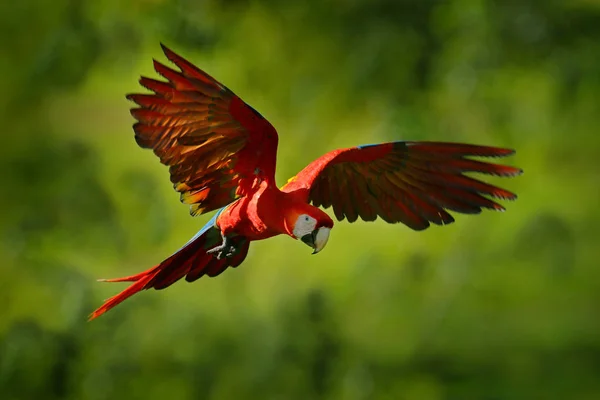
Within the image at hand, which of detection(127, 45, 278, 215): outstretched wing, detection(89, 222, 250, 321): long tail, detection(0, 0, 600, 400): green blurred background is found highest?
detection(0, 0, 600, 400): green blurred background

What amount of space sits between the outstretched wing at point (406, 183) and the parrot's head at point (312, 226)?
8cm

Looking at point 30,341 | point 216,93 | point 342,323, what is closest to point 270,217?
point 216,93

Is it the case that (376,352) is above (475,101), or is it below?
below

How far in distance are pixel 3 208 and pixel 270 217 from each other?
4.48 feet

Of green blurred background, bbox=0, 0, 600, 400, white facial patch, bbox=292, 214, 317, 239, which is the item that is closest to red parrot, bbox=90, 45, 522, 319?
white facial patch, bbox=292, 214, 317, 239

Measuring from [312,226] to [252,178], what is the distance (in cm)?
10

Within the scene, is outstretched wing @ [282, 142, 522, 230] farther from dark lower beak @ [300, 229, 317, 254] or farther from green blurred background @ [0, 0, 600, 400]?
green blurred background @ [0, 0, 600, 400]

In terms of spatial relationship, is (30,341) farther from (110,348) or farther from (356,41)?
(356,41)

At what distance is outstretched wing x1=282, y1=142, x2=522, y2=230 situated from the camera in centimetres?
90

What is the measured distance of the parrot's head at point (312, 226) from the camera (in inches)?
30.9

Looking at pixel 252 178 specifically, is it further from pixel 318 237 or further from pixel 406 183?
pixel 406 183

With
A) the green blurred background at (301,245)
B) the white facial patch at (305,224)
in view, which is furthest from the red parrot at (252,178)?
the green blurred background at (301,245)

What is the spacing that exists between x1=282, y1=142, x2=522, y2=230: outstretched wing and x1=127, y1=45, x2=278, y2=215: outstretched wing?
6 cm

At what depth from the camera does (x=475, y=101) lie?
197 centimetres
